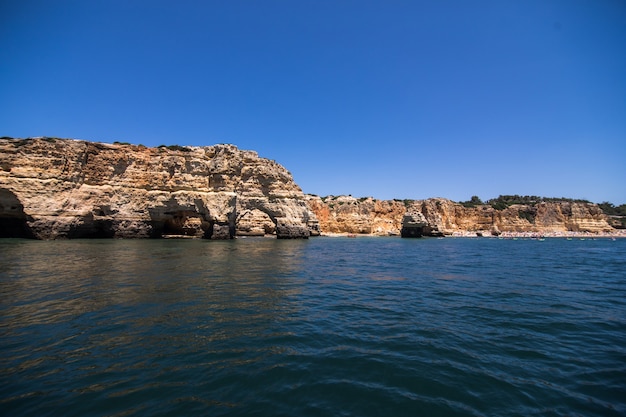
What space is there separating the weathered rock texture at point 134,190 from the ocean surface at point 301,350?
79.6 ft

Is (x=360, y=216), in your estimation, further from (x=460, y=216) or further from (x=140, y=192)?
(x=140, y=192)

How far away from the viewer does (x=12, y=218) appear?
29453mm

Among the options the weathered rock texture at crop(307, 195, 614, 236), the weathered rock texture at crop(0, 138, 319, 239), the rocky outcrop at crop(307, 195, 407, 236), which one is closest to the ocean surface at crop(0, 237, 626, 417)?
the weathered rock texture at crop(0, 138, 319, 239)

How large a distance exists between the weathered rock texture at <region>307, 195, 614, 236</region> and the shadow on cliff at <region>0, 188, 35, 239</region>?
52.7 meters

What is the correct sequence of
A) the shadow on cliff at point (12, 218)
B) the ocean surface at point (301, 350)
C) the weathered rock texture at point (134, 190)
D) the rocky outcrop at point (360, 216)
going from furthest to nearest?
1. the rocky outcrop at point (360, 216)
2. the weathered rock texture at point (134, 190)
3. the shadow on cliff at point (12, 218)
4. the ocean surface at point (301, 350)

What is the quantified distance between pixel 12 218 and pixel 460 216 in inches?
3474

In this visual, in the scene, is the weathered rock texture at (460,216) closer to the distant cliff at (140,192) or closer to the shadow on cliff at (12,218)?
the distant cliff at (140,192)

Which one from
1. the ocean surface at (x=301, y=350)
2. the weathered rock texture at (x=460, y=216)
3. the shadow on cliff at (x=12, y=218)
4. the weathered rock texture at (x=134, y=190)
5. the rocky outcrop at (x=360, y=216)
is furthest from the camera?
the weathered rock texture at (x=460, y=216)

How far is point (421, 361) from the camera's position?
15.9 feet

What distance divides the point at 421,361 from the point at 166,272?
10.9m

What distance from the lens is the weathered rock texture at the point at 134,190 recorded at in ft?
93.1

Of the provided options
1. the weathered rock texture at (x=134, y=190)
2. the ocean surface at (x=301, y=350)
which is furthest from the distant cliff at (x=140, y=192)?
the ocean surface at (x=301, y=350)

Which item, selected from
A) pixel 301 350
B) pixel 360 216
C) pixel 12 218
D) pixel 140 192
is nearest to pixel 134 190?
pixel 140 192

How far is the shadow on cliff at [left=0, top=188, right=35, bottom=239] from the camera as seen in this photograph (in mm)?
27391
